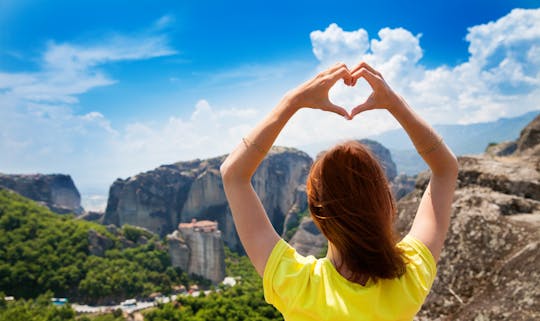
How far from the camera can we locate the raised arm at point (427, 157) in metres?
1.49

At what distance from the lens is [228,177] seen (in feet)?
4.67

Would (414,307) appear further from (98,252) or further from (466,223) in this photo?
(98,252)

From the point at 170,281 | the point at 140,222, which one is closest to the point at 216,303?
the point at 170,281

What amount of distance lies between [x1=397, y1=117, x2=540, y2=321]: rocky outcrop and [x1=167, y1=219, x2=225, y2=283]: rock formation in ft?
146

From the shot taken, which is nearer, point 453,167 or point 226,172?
point 226,172

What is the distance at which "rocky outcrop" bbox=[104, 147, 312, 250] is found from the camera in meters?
69.6

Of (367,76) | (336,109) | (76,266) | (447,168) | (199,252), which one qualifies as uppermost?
(367,76)

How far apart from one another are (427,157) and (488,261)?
1665 millimetres

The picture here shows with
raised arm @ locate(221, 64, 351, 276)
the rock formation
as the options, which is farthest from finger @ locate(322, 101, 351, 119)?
the rock formation

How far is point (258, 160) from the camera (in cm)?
142

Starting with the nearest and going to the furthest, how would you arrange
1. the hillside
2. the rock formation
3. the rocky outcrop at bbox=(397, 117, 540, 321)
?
the rocky outcrop at bbox=(397, 117, 540, 321) < the hillside < the rock formation

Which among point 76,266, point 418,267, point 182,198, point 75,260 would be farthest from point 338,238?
point 182,198

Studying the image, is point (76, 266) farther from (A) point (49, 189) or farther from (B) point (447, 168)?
(B) point (447, 168)

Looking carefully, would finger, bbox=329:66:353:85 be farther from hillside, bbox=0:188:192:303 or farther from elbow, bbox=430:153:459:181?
hillside, bbox=0:188:192:303
